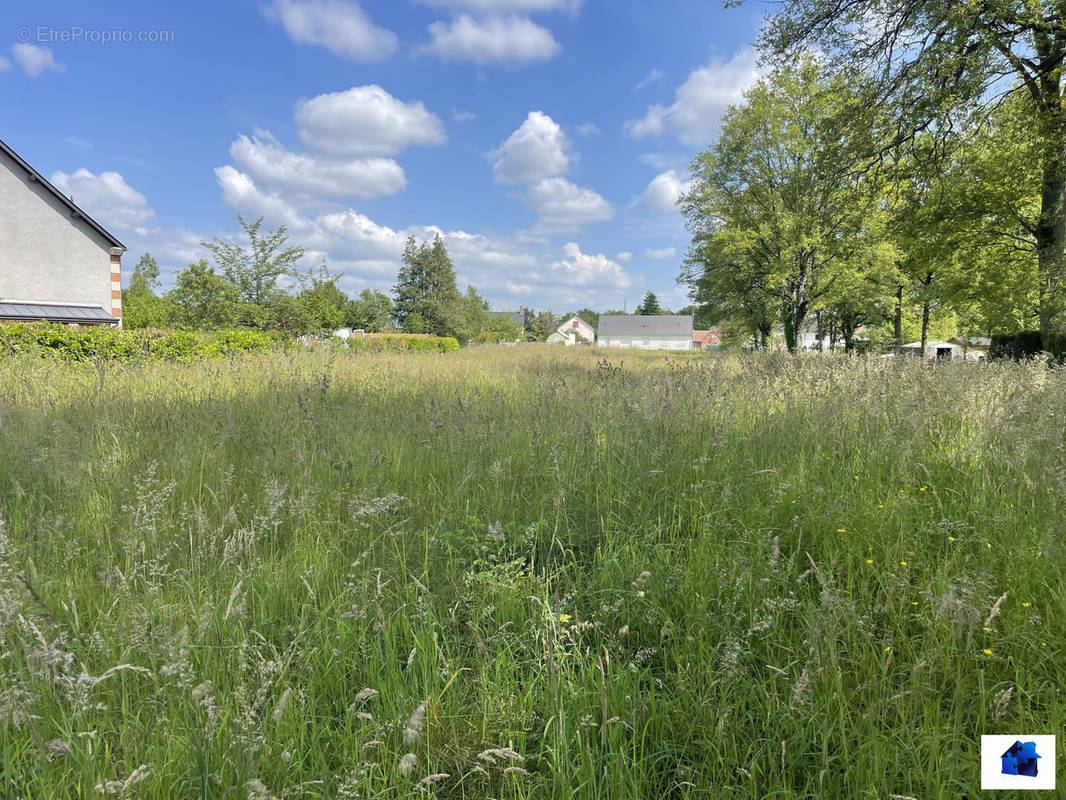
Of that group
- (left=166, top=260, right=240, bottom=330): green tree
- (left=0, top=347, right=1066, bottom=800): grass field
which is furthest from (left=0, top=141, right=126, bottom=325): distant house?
(left=0, top=347, right=1066, bottom=800): grass field

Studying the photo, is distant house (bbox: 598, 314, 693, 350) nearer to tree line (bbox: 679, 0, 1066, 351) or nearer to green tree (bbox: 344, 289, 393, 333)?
green tree (bbox: 344, 289, 393, 333)

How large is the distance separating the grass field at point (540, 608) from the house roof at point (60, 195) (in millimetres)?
26436

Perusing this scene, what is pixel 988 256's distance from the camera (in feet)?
47.3

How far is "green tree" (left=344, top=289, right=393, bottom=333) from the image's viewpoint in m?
65.1

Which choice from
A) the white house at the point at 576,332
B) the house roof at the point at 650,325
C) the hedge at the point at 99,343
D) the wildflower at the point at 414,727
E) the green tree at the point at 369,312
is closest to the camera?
the wildflower at the point at 414,727

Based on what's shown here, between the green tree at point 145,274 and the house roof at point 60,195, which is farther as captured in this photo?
the green tree at point 145,274

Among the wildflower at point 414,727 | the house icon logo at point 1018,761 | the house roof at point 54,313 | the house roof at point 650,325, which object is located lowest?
the house icon logo at point 1018,761

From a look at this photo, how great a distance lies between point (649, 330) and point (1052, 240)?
9482 centimetres

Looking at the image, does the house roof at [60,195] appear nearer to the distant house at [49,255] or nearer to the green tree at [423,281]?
the distant house at [49,255]

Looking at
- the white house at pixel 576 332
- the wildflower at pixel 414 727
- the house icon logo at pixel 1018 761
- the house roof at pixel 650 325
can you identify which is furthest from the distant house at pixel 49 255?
the house roof at pixel 650 325

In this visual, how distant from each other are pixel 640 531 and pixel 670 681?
1.01 metres

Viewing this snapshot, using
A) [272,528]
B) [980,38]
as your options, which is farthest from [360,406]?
[980,38]

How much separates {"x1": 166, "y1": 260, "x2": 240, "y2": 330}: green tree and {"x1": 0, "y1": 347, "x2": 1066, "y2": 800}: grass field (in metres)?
17.8

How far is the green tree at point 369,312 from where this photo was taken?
65.1 meters
